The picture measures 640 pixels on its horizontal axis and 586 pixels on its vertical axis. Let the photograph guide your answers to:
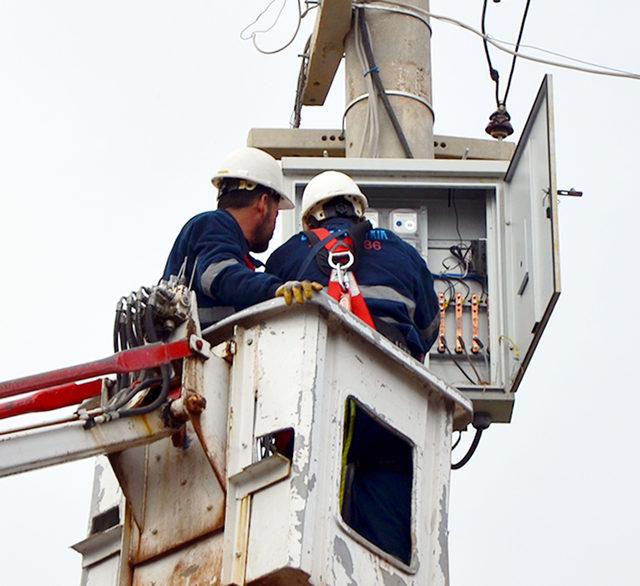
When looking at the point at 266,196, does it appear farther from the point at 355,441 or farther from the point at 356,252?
the point at 355,441

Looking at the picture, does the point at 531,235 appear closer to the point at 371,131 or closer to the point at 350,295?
the point at 371,131

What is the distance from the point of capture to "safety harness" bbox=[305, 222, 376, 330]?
26.2 feet

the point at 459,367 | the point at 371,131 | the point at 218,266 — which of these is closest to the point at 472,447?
the point at 459,367

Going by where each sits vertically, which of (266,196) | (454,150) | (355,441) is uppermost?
(454,150)

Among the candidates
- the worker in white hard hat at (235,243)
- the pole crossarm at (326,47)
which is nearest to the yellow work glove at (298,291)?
the worker in white hard hat at (235,243)

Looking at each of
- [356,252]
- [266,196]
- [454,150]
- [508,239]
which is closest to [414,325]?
[356,252]

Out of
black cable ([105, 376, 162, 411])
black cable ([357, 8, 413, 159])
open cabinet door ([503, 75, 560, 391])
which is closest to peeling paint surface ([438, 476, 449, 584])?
black cable ([105, 376, 162, 411])

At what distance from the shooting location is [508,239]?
35.8ft

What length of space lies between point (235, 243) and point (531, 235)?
2.45 meters

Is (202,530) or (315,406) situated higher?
(315,406)

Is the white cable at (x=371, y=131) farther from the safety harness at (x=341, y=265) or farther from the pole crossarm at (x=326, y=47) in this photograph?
the safety harness at (x=341, y=265)

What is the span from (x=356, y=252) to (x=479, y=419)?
8.34 ft

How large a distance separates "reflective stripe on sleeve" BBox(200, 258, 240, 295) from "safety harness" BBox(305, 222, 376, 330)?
405 millimetres

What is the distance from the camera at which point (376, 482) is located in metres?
7.62
